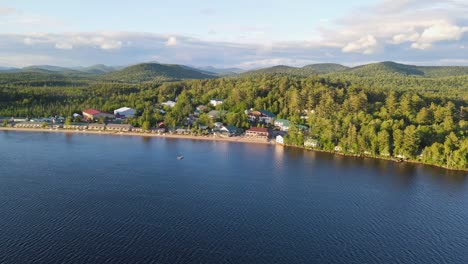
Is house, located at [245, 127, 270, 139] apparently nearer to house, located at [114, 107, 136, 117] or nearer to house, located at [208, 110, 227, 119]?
house, located at [208, 110, 227, 119]

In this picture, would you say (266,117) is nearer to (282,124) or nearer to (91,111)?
(282,124)

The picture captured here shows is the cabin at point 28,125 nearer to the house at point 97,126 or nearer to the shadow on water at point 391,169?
the house at point 97,126

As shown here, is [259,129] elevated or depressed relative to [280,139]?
elevated

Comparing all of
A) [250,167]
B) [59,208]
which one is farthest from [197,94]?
[59,208]

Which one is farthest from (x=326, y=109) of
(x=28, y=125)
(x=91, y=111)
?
(x=28, y=125)

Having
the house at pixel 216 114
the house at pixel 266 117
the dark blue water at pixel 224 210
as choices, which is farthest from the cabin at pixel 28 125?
the house at pixel 266 117

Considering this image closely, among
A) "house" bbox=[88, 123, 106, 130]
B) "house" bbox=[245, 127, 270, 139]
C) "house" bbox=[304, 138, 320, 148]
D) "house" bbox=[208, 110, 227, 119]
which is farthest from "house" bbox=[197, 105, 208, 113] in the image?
"house" bbox=[304, 138, 320, 148]
